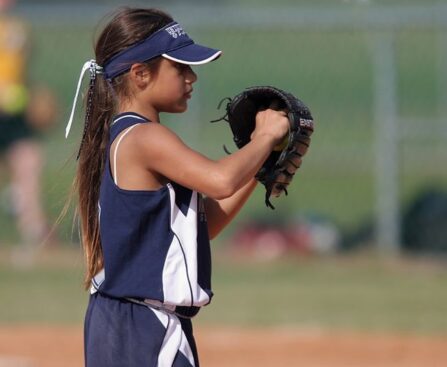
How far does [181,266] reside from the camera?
3295mm

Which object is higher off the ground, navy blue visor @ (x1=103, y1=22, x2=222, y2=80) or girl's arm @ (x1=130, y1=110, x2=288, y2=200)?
navy blue visor @ (x1=103, y1=22, x2=222, y2=80)

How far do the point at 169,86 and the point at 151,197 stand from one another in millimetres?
363

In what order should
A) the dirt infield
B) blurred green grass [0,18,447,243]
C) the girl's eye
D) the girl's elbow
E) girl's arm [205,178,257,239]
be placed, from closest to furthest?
the girl's elbow < the girl's eye < girl's arm [205,178,257,239] < the dirt infield < blurred green grass [0,18,447,243]

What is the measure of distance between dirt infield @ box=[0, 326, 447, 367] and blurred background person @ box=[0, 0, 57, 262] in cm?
384

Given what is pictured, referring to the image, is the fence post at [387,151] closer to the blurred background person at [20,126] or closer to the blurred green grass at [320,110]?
the blurred green grass at [320,110]

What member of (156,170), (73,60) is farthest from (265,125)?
(73,60)

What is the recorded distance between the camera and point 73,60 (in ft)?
45.8

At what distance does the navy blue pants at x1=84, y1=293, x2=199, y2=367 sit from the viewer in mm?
3334

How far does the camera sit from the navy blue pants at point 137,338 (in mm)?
3334

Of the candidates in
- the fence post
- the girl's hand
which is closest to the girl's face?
the girl's hand

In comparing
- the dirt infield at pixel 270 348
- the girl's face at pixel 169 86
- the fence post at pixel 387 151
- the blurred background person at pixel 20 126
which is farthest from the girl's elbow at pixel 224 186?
the blurred background person at pixel 20 126

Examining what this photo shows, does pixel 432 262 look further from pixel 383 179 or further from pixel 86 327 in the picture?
pixel 86 327

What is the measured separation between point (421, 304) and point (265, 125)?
616cm

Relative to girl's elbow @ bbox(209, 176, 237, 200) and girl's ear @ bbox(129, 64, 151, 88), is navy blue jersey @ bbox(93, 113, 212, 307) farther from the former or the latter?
girl's ear @ bbox(129, 64, 151, 88)
